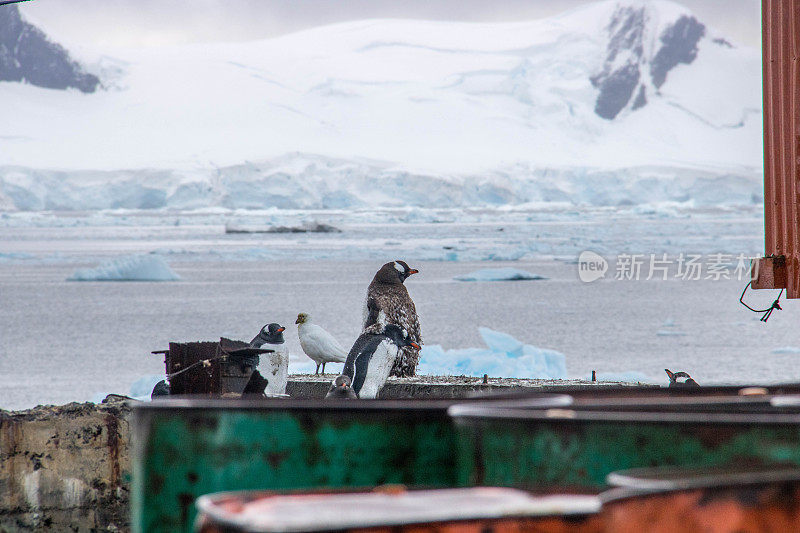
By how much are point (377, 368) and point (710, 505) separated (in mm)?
7114

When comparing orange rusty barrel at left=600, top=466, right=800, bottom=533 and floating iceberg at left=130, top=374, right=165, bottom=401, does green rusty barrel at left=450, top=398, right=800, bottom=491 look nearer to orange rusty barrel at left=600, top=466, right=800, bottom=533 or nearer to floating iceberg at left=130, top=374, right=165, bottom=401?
orange rusty barrel at left=600, top=466, right=800, bottom=533

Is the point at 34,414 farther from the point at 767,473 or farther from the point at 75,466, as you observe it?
the point at 767,473

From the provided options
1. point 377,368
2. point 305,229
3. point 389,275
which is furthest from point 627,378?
point 305,229

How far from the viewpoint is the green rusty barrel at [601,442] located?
7.45 ft

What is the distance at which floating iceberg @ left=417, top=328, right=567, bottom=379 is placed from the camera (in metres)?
14.2

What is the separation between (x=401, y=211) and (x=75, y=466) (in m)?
92.9

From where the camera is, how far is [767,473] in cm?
192

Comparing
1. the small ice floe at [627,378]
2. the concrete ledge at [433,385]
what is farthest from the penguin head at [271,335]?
the small ice floe at [627,378]

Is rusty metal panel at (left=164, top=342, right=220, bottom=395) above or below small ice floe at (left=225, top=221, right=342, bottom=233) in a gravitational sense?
below

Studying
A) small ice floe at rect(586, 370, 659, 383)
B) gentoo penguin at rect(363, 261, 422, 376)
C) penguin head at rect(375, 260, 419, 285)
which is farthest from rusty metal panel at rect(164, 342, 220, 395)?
penguin head at rect(375, 260, 419, 285)

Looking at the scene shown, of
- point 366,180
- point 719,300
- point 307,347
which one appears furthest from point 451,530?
point 366,180

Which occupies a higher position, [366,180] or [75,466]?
[366,180]

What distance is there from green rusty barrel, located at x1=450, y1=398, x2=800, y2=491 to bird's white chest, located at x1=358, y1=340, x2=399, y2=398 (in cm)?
636

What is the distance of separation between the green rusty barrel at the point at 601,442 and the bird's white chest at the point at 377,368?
636 centimetres
